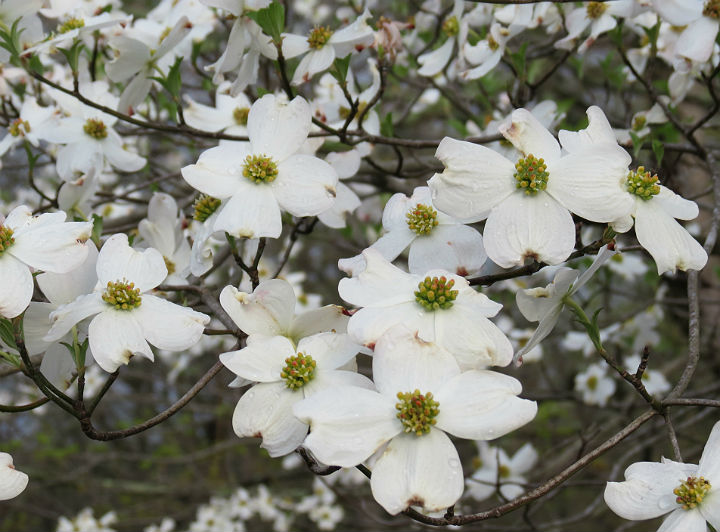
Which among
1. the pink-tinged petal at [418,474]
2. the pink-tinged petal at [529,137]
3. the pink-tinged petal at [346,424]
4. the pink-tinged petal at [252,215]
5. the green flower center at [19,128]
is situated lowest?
the green flower center at [19,128]

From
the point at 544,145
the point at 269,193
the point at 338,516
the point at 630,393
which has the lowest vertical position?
the point at 338,516

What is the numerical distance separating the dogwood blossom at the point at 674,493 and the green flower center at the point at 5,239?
0.73 metres

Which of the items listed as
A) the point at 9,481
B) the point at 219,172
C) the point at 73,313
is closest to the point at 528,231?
the point at 219,172

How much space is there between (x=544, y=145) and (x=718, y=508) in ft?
1.44

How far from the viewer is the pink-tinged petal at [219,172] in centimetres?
99

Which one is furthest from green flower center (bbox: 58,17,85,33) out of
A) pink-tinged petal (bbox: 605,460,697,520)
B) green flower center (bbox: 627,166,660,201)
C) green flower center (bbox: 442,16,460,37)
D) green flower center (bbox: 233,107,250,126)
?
pink-tinged petal (bbox: 605,460,697,520)

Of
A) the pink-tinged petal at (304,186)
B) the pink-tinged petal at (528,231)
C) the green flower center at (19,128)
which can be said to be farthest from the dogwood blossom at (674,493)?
the green flower center at (19,128)

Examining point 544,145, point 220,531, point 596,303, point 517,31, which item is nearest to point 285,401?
point 544,145

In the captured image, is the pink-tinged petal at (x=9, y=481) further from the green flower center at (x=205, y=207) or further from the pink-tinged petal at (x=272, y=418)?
the green flower center at (x=205, y=207)

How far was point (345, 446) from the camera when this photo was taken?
2.48 feet

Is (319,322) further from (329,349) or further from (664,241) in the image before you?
(664,241)

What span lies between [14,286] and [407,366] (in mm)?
458

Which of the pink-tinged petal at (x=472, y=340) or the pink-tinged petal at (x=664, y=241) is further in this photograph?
the pink-tinged petal at (x=664, y=241)

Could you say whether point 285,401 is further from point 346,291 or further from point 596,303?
point 596,303
